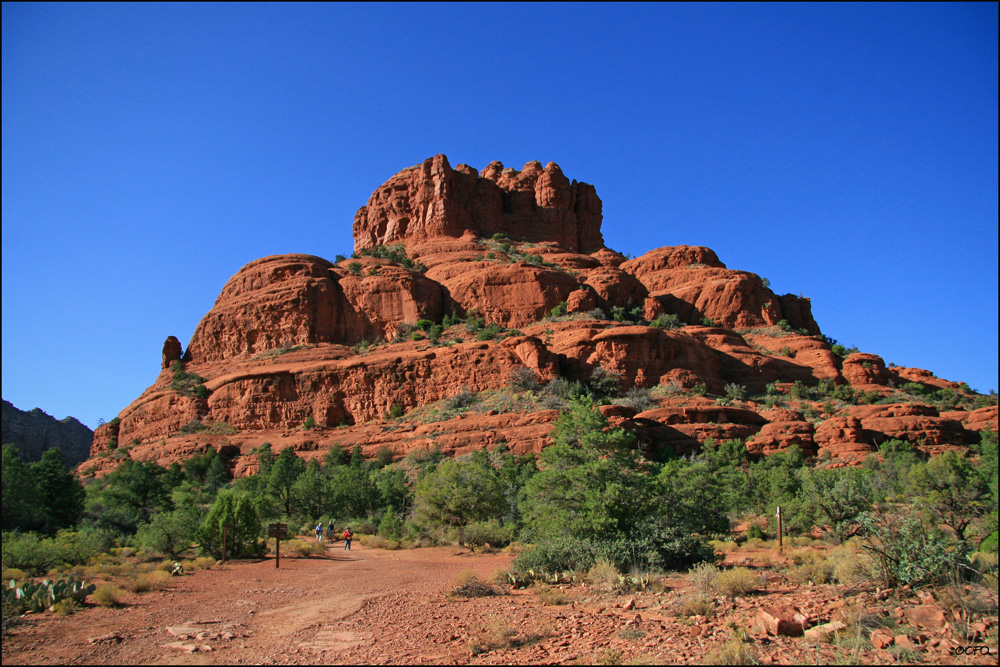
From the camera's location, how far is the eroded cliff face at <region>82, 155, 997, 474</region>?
138 ft

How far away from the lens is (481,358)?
49.9 meters

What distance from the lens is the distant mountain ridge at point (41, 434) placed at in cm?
9938

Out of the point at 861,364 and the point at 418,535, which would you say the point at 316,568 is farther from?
the point at 861,364

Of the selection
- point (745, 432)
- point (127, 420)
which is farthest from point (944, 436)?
point (127, 420)

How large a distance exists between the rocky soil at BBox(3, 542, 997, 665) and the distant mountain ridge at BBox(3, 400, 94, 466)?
106767 millimetres

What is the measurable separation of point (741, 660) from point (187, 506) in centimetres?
2442

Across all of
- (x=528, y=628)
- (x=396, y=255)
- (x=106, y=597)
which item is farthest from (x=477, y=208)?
(x=528, y=628)

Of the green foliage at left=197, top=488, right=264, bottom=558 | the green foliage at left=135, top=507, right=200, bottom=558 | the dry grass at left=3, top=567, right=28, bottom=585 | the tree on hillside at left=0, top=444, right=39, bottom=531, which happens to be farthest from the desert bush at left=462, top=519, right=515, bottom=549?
the tree on hillside at left=0, top=444, right=39, bottom=531

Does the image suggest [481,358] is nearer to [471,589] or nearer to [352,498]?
[352,498]

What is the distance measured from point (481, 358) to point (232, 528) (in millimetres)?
29970

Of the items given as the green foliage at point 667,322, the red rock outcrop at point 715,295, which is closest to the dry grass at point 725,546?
the green foliage at point 667,322

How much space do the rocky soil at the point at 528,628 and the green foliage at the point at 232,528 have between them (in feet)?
26.7

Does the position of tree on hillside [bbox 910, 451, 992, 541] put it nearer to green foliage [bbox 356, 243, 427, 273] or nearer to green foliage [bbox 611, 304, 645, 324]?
green foliage [bbox 611, 304, 645, 324]

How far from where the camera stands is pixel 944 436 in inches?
1524
